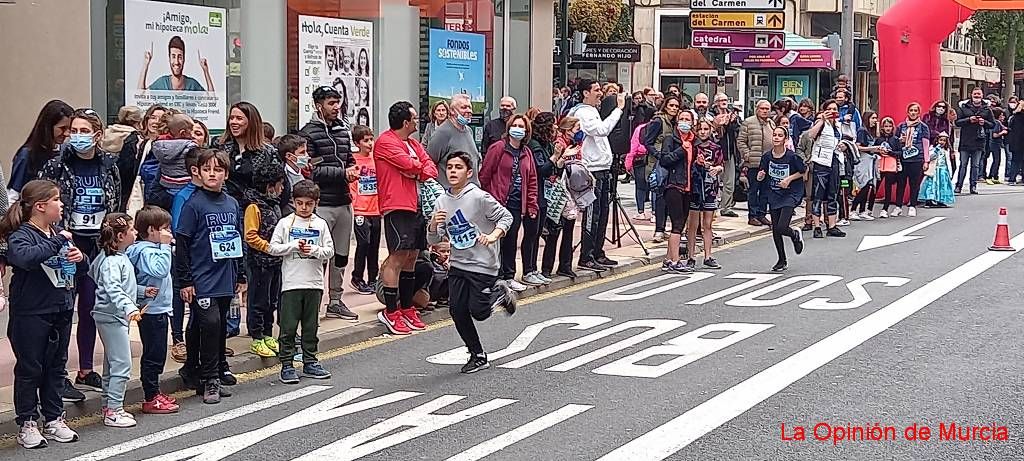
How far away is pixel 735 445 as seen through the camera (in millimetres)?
6852

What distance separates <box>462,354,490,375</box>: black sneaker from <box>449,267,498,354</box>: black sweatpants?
0.04m

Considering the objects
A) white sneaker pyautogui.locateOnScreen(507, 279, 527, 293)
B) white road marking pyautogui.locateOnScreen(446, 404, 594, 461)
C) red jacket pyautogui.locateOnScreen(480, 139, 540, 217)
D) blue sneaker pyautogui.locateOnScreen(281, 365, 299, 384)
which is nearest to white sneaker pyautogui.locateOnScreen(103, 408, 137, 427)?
blue sneaker pyautogui.locateOnScreen(281, 365, 299, 384)

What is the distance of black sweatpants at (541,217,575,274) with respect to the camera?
1319 centimetres

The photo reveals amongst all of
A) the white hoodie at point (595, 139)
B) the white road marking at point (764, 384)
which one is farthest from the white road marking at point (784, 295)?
the white hoodie at point (595, 139)

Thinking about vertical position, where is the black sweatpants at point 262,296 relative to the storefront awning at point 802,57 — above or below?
below

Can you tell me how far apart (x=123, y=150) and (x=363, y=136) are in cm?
299

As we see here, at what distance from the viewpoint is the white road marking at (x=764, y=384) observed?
6.85 metres

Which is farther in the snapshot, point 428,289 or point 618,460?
point 428,289

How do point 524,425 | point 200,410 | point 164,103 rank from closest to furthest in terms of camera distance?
1. point 524,425
2. point 200,410
3. point 164,103

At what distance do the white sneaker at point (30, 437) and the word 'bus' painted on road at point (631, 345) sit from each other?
309cm

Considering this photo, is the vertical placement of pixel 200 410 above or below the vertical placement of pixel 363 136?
below

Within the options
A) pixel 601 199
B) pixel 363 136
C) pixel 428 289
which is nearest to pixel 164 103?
pixel 363 136

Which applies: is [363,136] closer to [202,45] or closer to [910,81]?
[202,45]

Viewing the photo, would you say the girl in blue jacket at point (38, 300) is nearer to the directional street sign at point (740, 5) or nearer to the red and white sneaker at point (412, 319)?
the red and white sneaker at point (412, 319)
